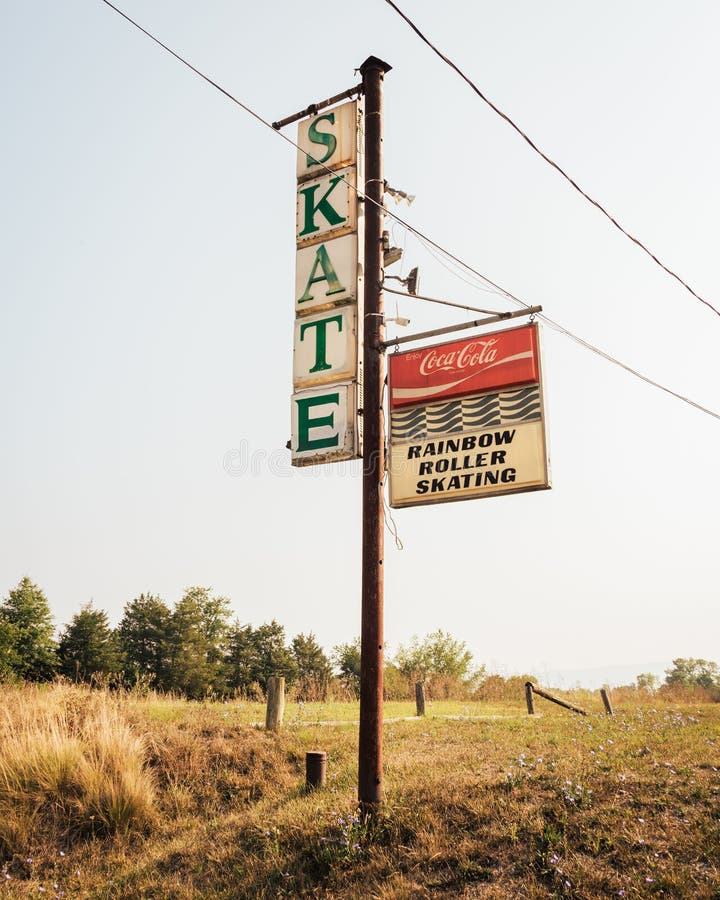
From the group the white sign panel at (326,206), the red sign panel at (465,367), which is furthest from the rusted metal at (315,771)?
the white sign panel at (326,206)

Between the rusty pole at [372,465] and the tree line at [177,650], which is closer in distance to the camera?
the rusty pole at [372,465]

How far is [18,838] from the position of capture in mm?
8273

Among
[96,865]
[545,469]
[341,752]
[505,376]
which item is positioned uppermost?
[505,376]

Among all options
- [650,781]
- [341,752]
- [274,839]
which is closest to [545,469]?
[650,781]

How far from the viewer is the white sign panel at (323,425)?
897cm

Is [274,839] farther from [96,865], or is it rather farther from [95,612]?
[95,612]

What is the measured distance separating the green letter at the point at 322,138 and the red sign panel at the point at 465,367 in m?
3.72

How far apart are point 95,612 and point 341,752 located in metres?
43.1

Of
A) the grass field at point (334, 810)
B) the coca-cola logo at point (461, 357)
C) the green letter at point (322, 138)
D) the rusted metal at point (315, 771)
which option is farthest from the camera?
the green letter at point (322, 138)

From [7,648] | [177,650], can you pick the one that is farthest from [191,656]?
[7,648]

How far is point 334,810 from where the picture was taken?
7.65 meters

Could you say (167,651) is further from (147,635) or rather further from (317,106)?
(317,106)

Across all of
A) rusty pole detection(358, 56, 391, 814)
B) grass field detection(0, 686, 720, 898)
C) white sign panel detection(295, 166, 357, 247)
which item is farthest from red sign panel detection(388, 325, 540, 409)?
grass field detection(0, 686, 720, 898)

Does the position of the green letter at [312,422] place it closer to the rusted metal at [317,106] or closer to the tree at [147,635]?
the rusted metal at [317,106]
